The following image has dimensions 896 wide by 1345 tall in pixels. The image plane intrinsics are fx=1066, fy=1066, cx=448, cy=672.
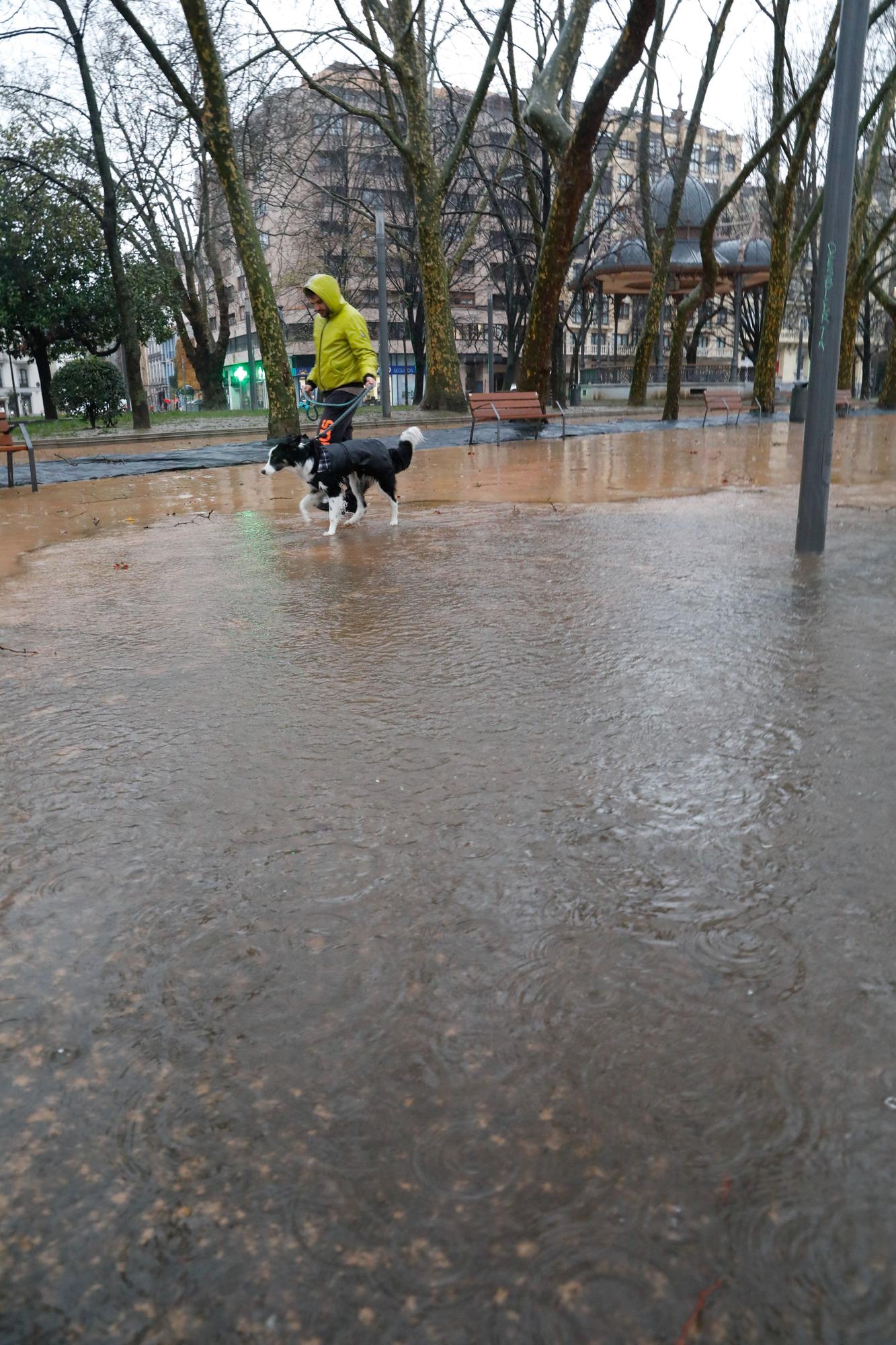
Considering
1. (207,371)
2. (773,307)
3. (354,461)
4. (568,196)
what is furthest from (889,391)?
(354,461)

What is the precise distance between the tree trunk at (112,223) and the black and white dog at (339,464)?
16334mm

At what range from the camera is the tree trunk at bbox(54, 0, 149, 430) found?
2092 centimetres

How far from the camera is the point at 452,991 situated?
2018 mm

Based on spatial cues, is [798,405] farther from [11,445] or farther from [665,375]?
[665,375]

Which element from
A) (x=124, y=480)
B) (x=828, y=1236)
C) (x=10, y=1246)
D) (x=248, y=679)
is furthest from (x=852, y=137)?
(x=124, y=480)

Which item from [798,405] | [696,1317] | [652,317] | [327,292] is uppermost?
[652,317]

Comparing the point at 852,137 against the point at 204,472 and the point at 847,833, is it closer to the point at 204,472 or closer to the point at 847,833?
the point at 847,833

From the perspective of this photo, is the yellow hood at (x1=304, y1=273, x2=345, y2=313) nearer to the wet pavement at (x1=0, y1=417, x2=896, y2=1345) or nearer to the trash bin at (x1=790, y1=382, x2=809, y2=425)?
the wet pavement at (x1=0, y1=417, x2=896, y2=1345)

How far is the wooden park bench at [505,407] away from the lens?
53.1 ft

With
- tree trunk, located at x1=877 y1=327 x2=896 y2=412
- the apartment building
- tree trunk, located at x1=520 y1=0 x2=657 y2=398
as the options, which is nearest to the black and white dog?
tree trunk, located at x1=520 y1=0 x2=657 y2=398

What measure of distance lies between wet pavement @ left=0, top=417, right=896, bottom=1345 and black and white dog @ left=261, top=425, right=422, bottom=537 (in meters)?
3.04

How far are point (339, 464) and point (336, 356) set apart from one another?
4.16 ft

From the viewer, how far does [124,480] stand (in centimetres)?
1285

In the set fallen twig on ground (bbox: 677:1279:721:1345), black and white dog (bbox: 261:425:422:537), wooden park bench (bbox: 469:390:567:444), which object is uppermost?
wooden park bench (bbox: 469:390:567:444)
